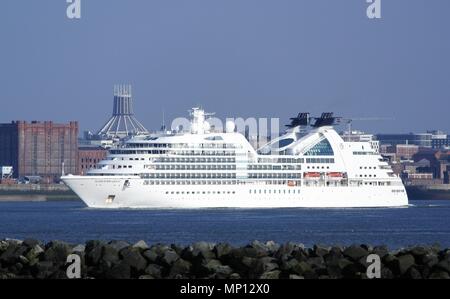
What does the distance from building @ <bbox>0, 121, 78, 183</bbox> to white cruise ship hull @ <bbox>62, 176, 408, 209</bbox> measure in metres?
69.8

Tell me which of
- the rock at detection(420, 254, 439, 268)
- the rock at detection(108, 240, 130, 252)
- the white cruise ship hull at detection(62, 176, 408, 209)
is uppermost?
the white cruise ship hull at detection(62, 176, 408, 209)

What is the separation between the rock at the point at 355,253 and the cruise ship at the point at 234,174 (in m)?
51.1

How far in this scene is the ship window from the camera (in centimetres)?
8306

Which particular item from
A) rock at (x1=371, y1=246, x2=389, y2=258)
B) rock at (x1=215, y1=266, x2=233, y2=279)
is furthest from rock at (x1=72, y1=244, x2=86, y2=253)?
rock at (x1=371, y1=246, x2=389, y2=258)

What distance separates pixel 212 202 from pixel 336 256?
53072mm

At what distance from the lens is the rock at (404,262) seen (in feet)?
77.9

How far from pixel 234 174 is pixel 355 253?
54.4 m

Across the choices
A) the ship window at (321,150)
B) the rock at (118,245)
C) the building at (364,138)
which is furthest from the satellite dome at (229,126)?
the rock at (118,245)

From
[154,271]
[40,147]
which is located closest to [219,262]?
[154,271]

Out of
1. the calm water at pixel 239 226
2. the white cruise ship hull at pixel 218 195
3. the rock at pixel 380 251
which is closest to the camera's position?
the rock at pixel 380 251

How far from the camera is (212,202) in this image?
7750 centimetres

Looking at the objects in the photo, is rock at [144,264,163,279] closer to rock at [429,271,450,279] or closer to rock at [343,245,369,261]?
rock at [343,245,369,261]

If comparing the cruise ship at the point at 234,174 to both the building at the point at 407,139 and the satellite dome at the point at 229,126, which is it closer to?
the satellite dome at the point at 229,126
